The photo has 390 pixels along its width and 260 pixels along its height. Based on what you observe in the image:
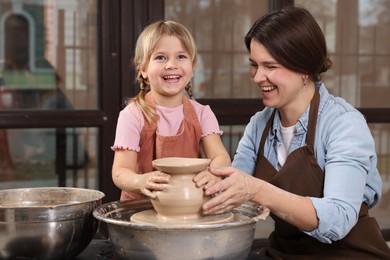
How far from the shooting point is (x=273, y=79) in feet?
6.57

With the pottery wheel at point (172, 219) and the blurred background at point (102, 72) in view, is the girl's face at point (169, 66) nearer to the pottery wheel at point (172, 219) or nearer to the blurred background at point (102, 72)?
the pottery wheel at point (172, 219)

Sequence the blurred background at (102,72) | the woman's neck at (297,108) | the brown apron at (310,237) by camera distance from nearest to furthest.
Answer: the brown apron at (310,237), the woman's neck at (297,108), the blurred background at (102,72)

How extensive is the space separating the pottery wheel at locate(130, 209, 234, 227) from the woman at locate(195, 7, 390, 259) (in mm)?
126

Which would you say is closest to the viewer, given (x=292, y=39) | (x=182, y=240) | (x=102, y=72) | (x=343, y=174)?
(x=182, y=240)

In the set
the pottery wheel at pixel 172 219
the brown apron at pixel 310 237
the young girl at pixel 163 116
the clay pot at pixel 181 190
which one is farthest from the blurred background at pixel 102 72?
the clay pot at pixel 181 190

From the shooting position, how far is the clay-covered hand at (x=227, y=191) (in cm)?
159

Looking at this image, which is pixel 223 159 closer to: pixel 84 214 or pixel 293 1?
pixel 84 214

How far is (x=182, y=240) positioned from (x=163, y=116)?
2.79ft

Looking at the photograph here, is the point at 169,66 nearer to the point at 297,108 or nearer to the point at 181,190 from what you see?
the point at 297,108

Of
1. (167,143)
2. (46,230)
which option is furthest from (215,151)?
(46,230)

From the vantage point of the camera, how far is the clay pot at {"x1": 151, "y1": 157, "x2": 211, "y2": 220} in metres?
1.54

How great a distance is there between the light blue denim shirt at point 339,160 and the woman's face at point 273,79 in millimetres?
86

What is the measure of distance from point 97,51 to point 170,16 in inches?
16.7

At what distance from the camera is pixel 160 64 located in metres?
2.14
